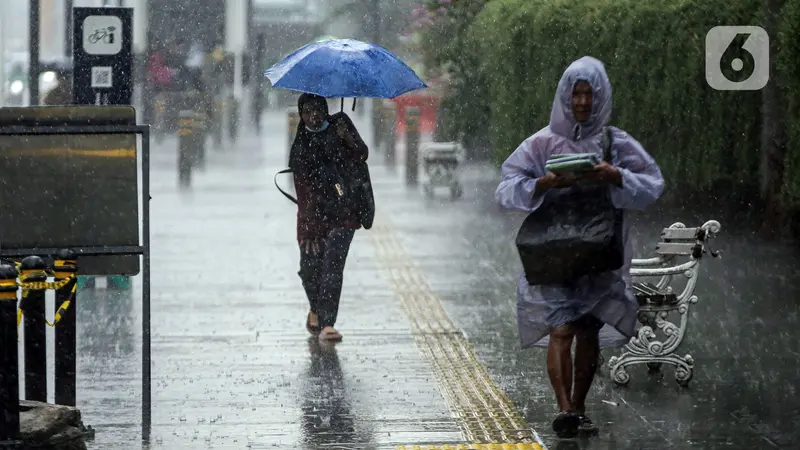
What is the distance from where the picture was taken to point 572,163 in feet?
24.4

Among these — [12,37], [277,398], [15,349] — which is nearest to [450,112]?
[277,398]

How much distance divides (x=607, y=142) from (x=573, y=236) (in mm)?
498

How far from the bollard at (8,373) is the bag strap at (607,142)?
2.81 m

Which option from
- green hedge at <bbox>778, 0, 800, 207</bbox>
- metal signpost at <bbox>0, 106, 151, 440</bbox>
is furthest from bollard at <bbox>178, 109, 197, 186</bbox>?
metal signpost at <bbox>0, 106, 151, 440</bbox>

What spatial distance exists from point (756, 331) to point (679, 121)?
7.06 metres

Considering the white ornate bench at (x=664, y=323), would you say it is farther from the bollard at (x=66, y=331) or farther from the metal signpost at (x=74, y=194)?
the bollard at (x=66, y=331)

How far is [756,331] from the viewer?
1095 cm

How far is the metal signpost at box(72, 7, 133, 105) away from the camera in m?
12.2

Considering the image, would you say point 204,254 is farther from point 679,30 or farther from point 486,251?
point 679,30

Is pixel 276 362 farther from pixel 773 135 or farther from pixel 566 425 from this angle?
pixel 773 135

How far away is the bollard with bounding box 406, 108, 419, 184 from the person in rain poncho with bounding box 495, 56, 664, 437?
670 inches

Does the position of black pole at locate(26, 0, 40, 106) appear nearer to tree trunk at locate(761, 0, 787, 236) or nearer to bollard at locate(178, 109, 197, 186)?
bollard at locate(178, 109, 197, 186)

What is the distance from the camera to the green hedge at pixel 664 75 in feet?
57.3

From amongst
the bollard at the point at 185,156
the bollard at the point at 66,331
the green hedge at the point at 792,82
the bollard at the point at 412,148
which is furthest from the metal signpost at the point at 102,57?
the bollard at the point at 412,148
